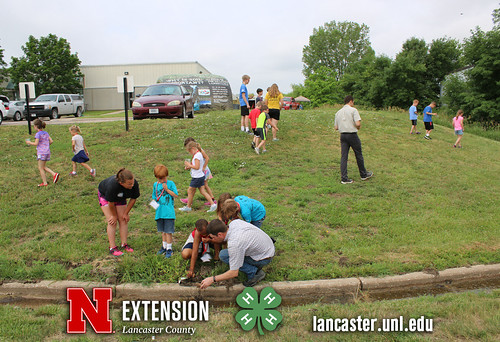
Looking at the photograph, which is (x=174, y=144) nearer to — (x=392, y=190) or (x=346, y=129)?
(x=346, y=129)

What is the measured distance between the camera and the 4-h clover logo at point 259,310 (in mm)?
3426

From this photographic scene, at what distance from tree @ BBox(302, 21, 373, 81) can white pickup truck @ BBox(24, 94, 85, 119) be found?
5984 cm

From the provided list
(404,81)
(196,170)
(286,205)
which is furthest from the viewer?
(404,81)

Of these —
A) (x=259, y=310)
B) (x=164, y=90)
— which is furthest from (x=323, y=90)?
(x=259, y=310)

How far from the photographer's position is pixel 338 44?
252 feet

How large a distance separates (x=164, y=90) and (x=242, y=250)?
11736 millimetres

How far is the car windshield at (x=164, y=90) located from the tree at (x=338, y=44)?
220ft

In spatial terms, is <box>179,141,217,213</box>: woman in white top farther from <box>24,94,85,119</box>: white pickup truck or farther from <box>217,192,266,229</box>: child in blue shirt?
<box>24,94,85,119</box>: white pickup truck

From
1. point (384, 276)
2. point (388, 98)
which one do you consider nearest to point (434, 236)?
point (384, 276)

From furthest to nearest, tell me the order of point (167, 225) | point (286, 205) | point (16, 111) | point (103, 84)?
1. point (103, 84)
2. point (16, 111)
3. point (286, 205)
4. point (167, 225)

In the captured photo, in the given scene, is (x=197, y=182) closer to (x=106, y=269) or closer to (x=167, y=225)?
(x=167, y=225)

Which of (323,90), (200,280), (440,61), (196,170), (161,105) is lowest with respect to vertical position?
(200,280)

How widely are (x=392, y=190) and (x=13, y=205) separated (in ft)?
25.9

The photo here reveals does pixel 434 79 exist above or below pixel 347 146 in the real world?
above
